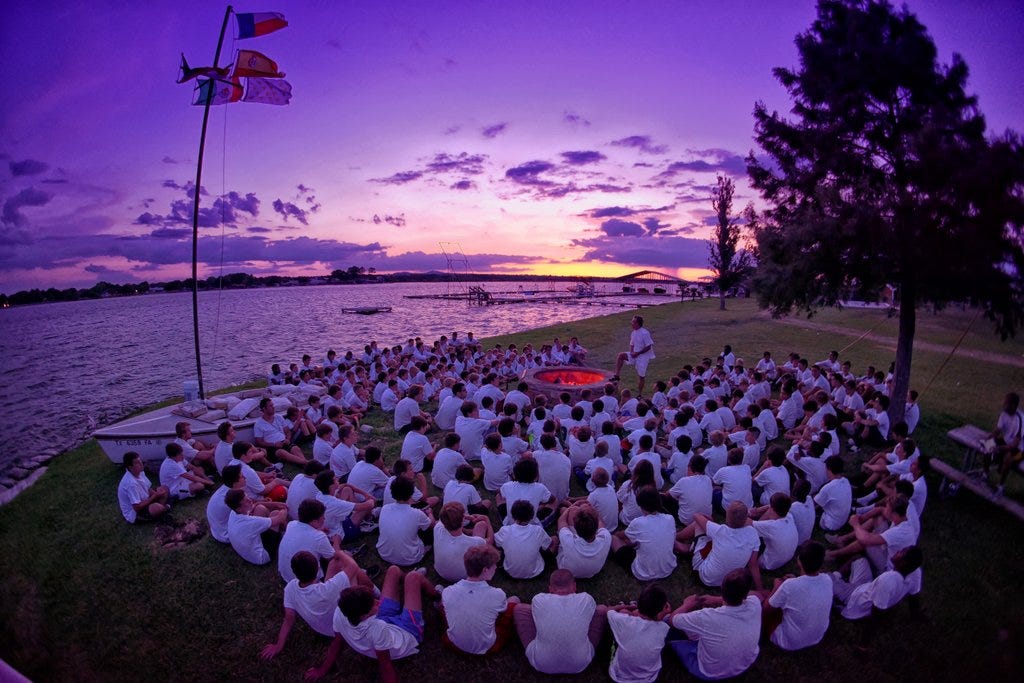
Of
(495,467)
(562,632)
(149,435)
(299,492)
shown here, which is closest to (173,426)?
(149,435)

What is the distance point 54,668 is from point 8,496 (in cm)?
937

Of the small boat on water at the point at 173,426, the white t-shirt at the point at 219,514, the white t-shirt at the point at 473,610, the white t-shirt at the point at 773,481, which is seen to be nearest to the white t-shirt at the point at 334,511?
the white t-shirt at the point at 219,514

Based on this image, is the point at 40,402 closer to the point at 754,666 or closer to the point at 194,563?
the point at 194,563

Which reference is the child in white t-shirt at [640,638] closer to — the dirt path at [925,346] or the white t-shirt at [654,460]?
the white t-shirt at [654,460]

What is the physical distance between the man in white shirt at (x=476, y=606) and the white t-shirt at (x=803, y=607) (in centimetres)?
301

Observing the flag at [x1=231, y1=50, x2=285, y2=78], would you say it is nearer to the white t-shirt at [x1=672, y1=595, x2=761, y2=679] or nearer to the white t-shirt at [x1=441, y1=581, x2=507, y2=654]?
the white t-shirt at [x1=441, y1=581, x2=507, y2=654]

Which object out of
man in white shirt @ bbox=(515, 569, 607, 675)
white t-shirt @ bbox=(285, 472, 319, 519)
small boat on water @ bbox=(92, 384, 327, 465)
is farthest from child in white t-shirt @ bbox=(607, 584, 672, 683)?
small boat on water @ bbox=(92, 384, 327, 465)

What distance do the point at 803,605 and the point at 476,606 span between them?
3.45 metres

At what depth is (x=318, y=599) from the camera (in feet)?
16.8

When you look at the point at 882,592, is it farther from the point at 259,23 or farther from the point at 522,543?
the point at 259,23

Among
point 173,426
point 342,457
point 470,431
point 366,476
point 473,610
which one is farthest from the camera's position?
point 173,426

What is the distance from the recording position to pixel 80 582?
705cm

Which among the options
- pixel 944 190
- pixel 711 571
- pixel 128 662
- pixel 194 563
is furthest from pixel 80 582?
pixel 944 190

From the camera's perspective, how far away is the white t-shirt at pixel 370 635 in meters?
4.61
